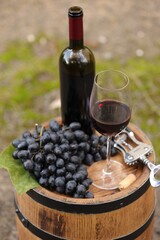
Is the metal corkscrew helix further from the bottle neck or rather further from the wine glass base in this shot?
the bottle neck

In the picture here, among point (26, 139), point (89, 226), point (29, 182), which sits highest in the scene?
point (26, 139)

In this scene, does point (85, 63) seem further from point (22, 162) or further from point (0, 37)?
point (0, 37)

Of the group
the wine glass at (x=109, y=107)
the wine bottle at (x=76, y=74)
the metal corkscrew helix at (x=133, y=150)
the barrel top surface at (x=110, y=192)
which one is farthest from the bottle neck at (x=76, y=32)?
the barrel top surface at (x=110, y=192)

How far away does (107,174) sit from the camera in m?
2.27

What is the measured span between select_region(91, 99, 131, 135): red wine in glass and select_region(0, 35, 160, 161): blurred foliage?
166 cm

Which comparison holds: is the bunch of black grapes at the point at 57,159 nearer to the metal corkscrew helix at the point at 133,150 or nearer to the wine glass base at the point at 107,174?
the wine glass base at the point at 107,174

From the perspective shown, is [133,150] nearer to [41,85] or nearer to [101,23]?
[41,85]

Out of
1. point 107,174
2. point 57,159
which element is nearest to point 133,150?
point 107,174

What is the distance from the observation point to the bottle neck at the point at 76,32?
213 centimetres

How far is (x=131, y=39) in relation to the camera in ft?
16.1

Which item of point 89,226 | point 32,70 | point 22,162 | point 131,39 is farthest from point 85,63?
point 131,39

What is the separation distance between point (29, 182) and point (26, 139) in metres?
0.20

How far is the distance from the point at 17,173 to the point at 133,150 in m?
0.57

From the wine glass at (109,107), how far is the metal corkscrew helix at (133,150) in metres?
0.11
